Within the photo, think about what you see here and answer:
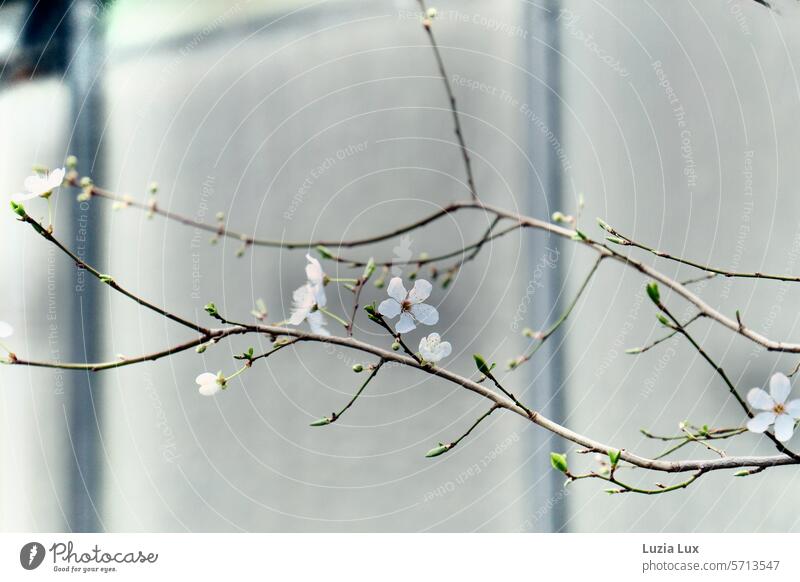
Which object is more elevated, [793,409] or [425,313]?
[425,313]

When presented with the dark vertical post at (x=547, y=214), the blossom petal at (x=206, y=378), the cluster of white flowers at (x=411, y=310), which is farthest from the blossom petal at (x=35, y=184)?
the dark vertical post at (x=547, y=214)

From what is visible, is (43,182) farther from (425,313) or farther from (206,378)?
(425,313)

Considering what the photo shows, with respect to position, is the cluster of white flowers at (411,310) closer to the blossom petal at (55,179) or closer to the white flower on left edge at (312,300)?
the white flower on left edge at (312,300)

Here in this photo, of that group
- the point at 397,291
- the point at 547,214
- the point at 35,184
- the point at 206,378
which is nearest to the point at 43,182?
the point at 35,184

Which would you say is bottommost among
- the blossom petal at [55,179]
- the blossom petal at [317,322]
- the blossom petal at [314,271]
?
the blossom petal at [317,322]

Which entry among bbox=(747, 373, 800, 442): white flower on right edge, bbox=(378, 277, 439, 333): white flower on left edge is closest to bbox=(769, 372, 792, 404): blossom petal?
bbox=(747, 373, 800, 442): white flower on right edge
